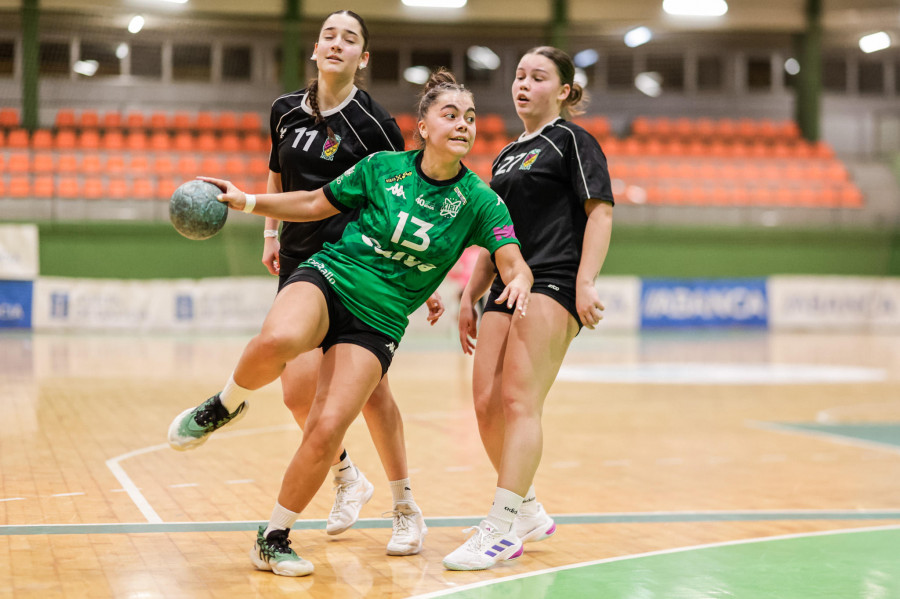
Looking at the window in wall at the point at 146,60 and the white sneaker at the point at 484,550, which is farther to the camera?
the window in wall at the point at 146,60

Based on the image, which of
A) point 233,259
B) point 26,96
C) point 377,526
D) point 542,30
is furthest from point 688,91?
point 377,526

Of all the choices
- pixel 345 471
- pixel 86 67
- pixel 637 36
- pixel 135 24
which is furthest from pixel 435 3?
pixel 345 471

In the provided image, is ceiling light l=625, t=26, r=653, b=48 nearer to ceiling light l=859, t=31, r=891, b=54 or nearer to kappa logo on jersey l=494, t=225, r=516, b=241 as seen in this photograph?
ceiling light l=859, t=31, r=891, b=54

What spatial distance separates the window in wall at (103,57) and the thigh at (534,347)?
75.2 ft

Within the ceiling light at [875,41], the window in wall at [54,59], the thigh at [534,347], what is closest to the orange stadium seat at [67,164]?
the window in wall at [54,59]

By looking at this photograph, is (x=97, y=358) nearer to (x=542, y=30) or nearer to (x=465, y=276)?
(x=465, y=276)

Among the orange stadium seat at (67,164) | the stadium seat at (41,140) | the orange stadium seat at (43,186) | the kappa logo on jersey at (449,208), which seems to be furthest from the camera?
the stadium seat at (41,140)

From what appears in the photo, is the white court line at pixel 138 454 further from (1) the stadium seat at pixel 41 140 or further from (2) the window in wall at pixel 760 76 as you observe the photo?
(2) the window in wall at pixel 760 76

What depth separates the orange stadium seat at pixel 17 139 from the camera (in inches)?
860

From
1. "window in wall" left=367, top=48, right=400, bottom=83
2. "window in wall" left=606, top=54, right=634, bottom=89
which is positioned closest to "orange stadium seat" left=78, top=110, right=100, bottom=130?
"window in wall" left=367, top=48, right=400, bottom=83

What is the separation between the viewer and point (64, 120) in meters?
23.5

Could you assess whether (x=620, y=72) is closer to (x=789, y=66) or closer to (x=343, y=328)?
(x=789, y=66)

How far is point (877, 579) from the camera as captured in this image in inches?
167

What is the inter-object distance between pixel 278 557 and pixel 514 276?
149cm
